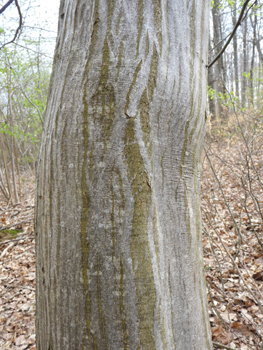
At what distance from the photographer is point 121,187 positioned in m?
0.84

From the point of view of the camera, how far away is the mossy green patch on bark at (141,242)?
82 centimetres

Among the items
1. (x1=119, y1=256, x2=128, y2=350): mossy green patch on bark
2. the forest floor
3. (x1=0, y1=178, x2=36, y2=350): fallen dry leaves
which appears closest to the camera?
(x1=119, y1=256, x2=128, y2=350): mossy green patch on bark

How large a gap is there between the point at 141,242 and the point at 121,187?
203 mm

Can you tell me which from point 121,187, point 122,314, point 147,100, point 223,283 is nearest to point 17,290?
point 223,283

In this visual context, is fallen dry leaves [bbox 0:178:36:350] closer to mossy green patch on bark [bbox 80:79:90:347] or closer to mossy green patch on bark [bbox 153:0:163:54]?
mossy green patch on bark [bbox 80:79:90:347]

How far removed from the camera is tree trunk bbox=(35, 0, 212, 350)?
0.82 m

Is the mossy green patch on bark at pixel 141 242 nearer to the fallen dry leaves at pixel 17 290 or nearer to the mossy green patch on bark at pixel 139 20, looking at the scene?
the mossy green patch on bark at pixel 139 20

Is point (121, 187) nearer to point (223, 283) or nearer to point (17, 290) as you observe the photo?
point (223, 283)

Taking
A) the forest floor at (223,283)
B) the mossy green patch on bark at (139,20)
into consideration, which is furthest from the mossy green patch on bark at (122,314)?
the forest floor at (223,283)

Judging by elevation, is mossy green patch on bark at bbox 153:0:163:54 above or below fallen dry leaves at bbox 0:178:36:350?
above

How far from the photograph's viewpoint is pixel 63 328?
863mm

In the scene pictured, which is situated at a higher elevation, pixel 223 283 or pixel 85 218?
pixel 85 218

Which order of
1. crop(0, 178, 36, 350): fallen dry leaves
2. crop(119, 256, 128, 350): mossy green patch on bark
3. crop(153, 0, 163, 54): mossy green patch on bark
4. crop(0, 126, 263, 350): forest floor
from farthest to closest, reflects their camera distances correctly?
crop(0, 178, 36, 350): fallen dry leaves → crop(0, 126, 263, 350): forest floor → crop(153, 0, 163, 54): mossy green patch on bark → crop(119, 256, 128, 350): mossy green patch on bark

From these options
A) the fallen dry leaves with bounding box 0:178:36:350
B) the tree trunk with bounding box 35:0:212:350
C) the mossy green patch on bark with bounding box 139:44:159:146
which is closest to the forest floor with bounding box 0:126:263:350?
the fallen dry leaves with bounding box 0:178:36:350
